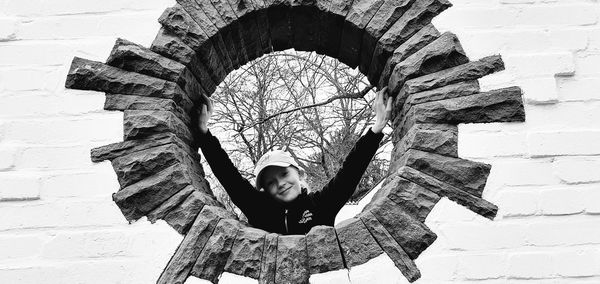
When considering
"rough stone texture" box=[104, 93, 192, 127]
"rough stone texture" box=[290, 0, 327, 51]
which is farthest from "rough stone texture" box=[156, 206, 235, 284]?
"rough stone texture" box=[290, 0, 327, 51]

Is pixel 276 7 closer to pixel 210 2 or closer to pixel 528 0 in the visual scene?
pixel 210 2

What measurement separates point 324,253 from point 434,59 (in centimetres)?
84

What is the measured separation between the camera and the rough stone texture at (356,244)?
1.91m

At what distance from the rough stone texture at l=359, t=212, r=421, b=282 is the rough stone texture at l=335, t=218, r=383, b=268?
0.02 meters

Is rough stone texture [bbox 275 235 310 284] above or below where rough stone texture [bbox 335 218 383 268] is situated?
below

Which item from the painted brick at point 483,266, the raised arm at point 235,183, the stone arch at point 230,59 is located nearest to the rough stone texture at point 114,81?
the stone arch at point 230,59

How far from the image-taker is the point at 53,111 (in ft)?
7.14

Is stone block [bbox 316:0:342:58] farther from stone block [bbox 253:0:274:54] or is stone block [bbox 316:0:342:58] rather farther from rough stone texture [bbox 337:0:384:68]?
stone block [bbox 253:0:274:54]

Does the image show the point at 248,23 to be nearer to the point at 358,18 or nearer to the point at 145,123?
the point at 358,18

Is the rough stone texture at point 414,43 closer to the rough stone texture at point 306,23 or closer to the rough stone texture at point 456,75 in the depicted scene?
the rough stone texture at point 456,75

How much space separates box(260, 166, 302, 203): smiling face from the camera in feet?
9.05

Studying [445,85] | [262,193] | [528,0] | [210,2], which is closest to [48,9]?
[210,2]

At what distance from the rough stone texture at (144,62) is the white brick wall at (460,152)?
0.06m

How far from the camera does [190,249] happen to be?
194cm
